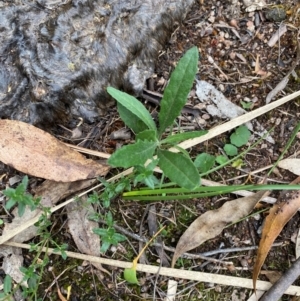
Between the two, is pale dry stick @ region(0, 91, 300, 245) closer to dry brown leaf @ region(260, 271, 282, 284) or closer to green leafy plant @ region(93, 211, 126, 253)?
green leafy plant @ region(93, 211, 126, 253)

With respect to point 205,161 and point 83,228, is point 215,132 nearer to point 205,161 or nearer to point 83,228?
point 205,161

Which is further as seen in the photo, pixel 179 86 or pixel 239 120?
pixel 239 120

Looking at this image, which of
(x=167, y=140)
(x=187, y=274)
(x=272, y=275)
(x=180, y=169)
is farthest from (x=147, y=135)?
(x=272, y=275)

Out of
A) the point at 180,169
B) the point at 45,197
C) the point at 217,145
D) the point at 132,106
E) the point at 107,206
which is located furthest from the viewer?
the point at 217,145

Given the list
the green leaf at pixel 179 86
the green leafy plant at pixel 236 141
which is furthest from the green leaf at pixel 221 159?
the green leaf at pixel 179 86

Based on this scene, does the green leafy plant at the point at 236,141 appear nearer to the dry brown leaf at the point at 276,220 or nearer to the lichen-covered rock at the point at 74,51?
the dry brown leaf at the point at 276,220

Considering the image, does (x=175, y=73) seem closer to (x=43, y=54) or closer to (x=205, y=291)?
(x=43, y=54)

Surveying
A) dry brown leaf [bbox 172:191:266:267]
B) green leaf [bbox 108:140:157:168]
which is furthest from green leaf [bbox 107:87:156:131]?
dry brown leaf [bbox 172:191:266:267]
